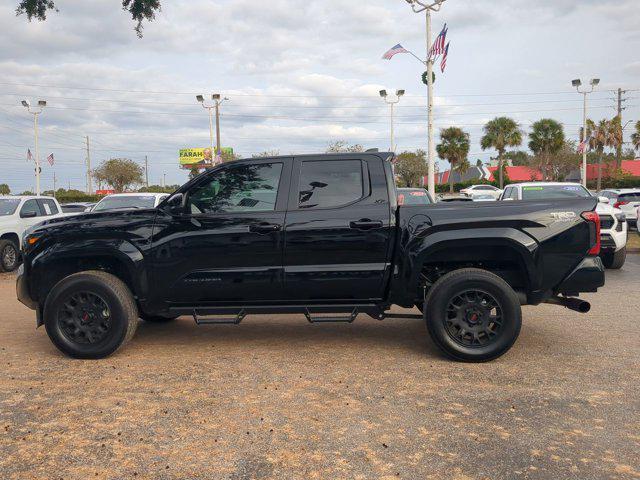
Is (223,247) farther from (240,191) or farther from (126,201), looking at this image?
(126,201)

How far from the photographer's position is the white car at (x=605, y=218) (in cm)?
1050

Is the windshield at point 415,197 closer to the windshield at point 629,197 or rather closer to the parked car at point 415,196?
the parked car at point 415,196

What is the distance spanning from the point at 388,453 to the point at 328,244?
2269 mm

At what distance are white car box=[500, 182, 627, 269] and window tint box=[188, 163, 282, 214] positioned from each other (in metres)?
5.81

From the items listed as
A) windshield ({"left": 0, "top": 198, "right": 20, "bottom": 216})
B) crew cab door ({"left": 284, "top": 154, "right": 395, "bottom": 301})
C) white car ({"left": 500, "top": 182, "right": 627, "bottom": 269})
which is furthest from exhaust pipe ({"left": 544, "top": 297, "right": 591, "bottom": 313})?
windshield ({"left": 0, "top": 198, "right": 20, "bottom": 216})

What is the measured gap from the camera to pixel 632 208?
17.6 meters

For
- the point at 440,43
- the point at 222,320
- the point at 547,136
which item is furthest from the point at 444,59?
the point at 547,136

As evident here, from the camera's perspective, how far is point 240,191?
5.48 meters

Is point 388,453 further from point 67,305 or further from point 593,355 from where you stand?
point 67,305

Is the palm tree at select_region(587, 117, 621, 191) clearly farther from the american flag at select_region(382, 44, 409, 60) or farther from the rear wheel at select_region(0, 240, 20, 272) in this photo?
the rear wheel at select_region(0, 240, 20, 272)

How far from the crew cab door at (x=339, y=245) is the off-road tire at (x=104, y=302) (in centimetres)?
153

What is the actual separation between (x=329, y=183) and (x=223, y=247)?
1169mm

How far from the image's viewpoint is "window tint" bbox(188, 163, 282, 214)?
542cm

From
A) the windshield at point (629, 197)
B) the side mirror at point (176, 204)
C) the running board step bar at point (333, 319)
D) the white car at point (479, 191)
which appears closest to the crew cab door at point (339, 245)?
the running board step bar at point (333, 319)
